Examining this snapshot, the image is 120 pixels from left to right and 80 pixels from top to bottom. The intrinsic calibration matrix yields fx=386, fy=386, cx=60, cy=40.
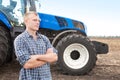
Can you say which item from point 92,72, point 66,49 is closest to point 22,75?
point 66,49

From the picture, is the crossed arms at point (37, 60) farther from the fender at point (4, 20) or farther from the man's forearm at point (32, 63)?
the fender at point (4, 20)

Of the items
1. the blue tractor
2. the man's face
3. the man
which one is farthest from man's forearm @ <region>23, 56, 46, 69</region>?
the blue tractor

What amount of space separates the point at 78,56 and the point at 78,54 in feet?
0.18

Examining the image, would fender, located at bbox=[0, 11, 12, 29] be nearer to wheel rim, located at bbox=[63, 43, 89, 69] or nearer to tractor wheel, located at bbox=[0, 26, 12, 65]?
tractor wheel, located at bbox=[0, 26, 12, 65]

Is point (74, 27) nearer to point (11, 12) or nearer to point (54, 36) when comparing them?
point (54, 36)

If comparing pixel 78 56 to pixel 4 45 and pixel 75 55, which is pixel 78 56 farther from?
pixel 4 45

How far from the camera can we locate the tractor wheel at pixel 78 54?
10680 mm

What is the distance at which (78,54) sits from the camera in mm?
10867

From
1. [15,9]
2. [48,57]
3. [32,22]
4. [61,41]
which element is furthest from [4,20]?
[48,57]

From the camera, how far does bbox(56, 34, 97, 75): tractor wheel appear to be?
10.7 m

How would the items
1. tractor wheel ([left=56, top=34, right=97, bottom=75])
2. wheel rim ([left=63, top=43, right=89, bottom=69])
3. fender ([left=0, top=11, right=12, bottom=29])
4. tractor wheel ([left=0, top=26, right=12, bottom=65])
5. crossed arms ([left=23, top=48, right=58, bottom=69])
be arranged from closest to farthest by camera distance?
crossed arms ([left=23, top=48, right=58, bottom=69]) → tractor wheel ([left=0, top=26, right=12, bottom=65]) → fender ([left=0, top=11, right=12, bottom=29]) → tractor wheel ([left=56, top=34, right=97, bottom=75]) → wheel rim ([left=63, top=43, right=89, bottom=69])

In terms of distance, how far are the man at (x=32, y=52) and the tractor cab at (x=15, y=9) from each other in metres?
6.36

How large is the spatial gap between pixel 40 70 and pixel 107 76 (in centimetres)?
656

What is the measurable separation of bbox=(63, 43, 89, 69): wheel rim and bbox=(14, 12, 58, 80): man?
6.42m
